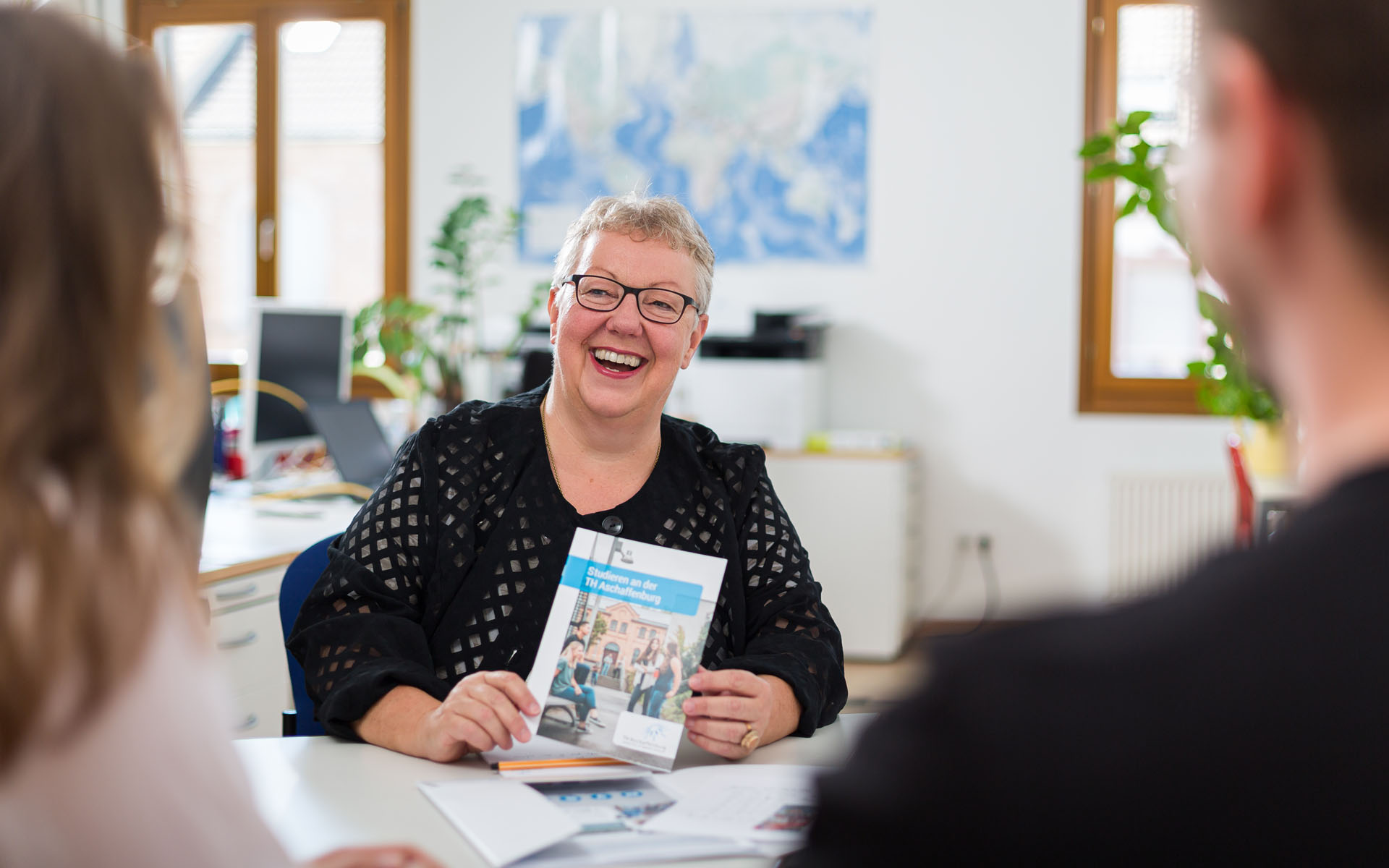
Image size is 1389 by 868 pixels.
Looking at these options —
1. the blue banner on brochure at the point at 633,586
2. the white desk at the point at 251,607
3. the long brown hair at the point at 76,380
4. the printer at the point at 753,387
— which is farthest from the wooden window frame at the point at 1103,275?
the long brown hair at the point at 76,380

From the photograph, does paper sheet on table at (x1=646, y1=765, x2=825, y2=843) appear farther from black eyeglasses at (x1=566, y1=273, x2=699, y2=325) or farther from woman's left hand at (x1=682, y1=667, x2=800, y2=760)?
black eyeglasses at (x1=566, y1=273, x2=699, y2=325)

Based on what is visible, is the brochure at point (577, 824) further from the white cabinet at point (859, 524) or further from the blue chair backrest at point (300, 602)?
the white cabinet at point (859, 524)

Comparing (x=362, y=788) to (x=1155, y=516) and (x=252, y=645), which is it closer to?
(x=252, y=645)

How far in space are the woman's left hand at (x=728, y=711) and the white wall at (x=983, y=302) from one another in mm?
3836

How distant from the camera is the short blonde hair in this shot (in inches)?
62.9

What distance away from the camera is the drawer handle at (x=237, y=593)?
2.35 m

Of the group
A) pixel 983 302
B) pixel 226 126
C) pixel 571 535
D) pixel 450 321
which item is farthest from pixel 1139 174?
pixel 226 126

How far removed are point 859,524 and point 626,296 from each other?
308 centimetres

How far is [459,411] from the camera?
157 cm

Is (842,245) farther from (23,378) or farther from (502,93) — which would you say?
(23,378)

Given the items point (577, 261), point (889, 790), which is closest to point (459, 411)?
point (577, 261)

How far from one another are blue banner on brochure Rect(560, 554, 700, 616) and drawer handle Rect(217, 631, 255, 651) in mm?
1409

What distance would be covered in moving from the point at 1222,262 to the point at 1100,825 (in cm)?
26

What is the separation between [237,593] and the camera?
2.40 m
